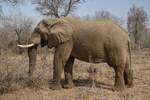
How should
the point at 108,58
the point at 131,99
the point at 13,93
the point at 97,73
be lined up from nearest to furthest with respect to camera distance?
the point at 131,99 < the point at 13,93 < the point at 108,58 < the point at 97,73

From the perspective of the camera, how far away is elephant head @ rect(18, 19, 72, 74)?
10.7 m

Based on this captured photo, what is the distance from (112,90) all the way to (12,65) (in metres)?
2.92

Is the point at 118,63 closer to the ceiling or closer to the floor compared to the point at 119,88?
closer to the ceiling

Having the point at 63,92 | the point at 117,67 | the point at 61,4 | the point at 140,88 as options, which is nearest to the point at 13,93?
the point at 63,92

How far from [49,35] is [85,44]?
3.84 feet

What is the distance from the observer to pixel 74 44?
10711 millimetres

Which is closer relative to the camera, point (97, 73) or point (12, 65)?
point (12, 65)

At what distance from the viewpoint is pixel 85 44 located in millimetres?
10562

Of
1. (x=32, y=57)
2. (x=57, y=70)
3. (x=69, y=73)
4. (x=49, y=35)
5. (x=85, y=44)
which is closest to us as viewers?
(x=85, y=44)

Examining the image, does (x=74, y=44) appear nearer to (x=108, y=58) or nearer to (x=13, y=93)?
(x=108, y=58)

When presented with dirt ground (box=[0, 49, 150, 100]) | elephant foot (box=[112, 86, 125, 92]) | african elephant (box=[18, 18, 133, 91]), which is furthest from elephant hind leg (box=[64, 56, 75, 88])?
elephant foot (box=[112, 86, 125, 92])

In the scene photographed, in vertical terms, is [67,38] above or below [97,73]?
above

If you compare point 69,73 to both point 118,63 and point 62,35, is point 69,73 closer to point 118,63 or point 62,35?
point 62,35

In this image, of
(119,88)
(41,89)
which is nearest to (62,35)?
(41,89)
